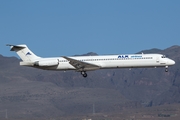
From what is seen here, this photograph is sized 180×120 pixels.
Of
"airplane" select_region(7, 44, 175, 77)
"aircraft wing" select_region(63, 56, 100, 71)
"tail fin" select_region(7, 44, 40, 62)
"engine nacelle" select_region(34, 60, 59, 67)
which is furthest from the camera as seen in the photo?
"tail fin" select_region(7, 44, 40, 62)

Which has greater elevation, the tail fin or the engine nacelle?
the tail fin

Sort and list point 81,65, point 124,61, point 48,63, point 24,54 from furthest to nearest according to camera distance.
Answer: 1. point 24,54
2. point 48,63
3. point 124,61
4. point 81,65


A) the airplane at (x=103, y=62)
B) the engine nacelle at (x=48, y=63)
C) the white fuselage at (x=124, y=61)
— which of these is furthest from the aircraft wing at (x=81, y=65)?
the engine nacelle at (x=48, y=63)

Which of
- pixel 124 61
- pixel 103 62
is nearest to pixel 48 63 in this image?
pixel 103 62

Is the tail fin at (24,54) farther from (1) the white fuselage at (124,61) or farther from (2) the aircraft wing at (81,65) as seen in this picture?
(2) the aircraft wing at (81,65)

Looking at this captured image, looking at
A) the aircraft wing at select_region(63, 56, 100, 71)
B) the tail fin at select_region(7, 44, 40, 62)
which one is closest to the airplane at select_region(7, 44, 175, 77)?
the aircraft wing at select_region(63, 56, 100, 71)

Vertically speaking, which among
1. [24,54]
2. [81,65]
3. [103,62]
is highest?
[24,54]

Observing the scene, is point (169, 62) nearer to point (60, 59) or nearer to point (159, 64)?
point (159, 64)

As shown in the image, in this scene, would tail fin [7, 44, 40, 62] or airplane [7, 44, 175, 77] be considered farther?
tail fin [7, 44, 40, 62]

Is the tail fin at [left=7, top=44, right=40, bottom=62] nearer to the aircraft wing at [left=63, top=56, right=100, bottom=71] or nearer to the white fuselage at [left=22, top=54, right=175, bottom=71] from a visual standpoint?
the white fuselage at [left=22, top=54, right=175, bottom=71]

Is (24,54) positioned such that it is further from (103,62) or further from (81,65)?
(103,62)

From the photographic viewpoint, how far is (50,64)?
3949 inches

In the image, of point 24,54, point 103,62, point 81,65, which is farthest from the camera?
point 24,54

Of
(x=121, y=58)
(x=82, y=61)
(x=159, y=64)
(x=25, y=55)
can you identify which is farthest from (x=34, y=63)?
(x=159, y=64)
